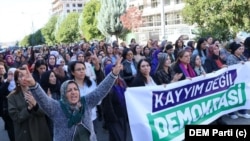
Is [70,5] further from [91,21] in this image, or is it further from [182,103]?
[182,103]

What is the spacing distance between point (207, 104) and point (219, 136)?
2.47 m

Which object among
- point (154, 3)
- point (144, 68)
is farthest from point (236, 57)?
point (154, 3)

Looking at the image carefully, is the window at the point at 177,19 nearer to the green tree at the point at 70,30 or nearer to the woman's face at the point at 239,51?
the green tree at the point at 70,30

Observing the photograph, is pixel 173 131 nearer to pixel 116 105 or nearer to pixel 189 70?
pixel 116 105

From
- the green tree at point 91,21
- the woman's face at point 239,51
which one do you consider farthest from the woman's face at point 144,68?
the green tree at point 91,21

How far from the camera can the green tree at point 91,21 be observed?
52625mm

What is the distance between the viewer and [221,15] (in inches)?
714

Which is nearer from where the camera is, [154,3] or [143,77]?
[143,77]

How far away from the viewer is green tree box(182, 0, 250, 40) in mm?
17844

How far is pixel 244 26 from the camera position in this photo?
18.2m

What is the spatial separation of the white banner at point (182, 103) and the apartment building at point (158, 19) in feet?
133

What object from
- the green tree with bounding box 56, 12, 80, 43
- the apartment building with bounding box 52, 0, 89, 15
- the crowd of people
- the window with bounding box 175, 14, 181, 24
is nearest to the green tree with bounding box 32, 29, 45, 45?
the green tree with bounding box 56, 12, 80, 43

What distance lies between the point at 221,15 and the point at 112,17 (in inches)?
1100

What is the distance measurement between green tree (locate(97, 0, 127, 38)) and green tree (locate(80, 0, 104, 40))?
6.08 metres
